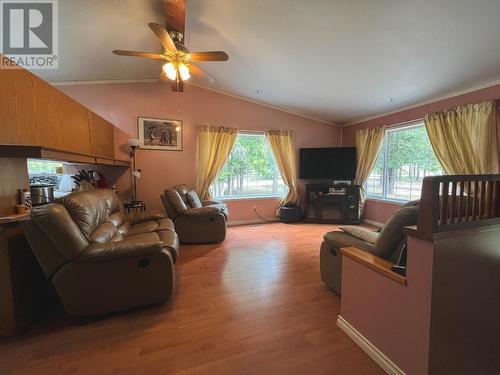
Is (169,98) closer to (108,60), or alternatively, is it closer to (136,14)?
(108,60)

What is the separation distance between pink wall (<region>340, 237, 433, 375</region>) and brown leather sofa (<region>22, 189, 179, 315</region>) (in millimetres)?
1445

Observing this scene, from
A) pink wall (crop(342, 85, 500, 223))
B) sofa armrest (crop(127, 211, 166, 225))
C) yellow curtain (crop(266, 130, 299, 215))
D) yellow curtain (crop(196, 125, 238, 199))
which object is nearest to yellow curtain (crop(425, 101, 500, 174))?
pink wall (crop(342, 85, 500, 223))

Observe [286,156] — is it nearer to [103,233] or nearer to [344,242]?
[344,242]

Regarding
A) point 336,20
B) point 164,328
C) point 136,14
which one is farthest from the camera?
point 136,14

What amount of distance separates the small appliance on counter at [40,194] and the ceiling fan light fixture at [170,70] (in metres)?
1.75

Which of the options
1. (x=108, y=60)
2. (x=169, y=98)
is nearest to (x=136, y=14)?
(x=108, y=60)

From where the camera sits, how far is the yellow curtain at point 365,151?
448 cm

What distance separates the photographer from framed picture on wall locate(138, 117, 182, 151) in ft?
13.4

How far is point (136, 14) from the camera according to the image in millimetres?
2293

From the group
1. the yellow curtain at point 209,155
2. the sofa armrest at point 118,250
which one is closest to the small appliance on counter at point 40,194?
the sofa armrest at point 118,250

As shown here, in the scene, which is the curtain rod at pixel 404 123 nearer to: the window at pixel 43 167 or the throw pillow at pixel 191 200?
the throw pillow at pixel 191 200

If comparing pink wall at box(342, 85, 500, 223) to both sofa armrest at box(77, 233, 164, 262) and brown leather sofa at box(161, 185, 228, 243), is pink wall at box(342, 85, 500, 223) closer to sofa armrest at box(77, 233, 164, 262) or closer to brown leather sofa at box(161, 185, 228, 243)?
brown leather sofa at box(161, 185, 228, 243)

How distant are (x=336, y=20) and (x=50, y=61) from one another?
366cm

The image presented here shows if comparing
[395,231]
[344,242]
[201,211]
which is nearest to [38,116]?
[201,211]
